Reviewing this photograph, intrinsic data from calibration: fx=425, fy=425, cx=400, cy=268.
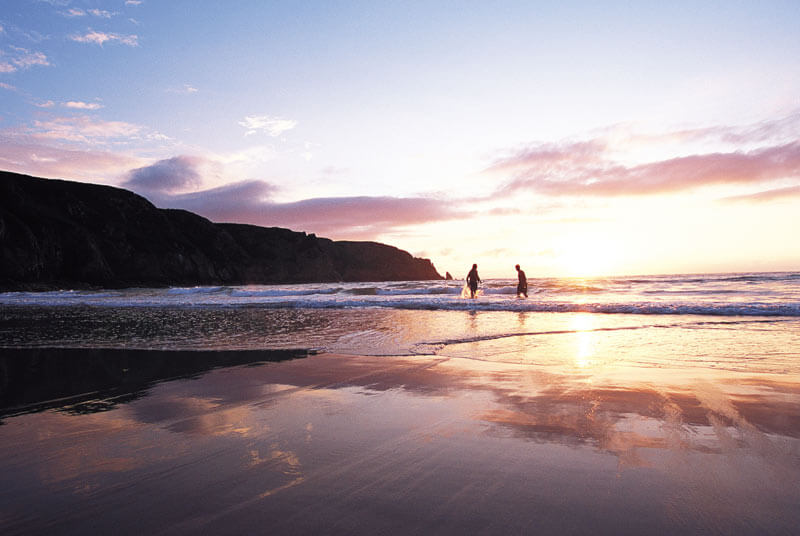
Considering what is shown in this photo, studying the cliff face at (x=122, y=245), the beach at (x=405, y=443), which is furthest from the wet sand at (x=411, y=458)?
the cliff face at (x=122, y=245)

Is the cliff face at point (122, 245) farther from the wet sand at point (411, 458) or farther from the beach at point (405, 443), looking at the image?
the wet sand at point (411, 458)

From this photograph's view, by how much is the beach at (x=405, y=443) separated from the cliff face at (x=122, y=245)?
51.0 metres

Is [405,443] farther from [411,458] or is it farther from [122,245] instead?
[122,245]

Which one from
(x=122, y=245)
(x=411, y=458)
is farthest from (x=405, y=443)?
(x=122, y=245)

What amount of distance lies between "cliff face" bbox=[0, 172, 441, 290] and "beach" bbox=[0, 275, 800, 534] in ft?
167

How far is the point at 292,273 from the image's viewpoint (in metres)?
96.5

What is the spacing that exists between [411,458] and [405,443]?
0.27 m

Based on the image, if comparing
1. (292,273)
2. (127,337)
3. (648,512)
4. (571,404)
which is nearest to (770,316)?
(571,404)

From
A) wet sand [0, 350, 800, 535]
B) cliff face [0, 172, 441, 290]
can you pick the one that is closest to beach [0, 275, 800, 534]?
wet sand [0, 350, 800, 535]

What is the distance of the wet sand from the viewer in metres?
1.91

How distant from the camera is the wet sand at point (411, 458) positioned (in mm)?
1905

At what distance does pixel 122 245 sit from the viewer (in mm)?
60656

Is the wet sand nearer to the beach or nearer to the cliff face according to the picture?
A: the beach

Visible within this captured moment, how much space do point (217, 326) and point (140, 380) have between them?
21.7 feet
